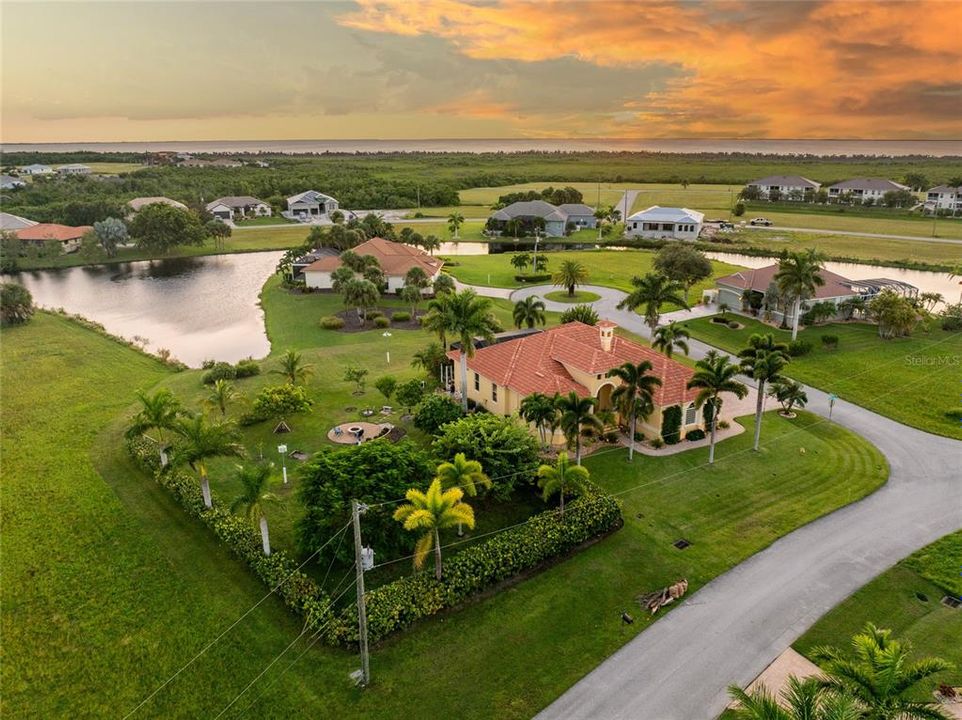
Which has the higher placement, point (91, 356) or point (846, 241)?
point (846, 241)

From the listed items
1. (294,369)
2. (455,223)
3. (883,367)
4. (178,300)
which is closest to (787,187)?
(455,223)

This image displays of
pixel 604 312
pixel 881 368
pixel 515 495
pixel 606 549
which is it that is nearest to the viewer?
pixel 606 549

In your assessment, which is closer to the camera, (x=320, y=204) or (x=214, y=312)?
(x=214, y=312)

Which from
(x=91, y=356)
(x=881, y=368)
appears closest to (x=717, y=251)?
(x=881, y=368)

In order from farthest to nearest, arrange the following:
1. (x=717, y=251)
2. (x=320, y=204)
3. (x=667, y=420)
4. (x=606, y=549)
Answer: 1. (x=320, y=204)
2. (x=717, y=251)
3. (x=667, y=420)
4. (x=606, y=549)

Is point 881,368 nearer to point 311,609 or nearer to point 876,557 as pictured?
point 876,557

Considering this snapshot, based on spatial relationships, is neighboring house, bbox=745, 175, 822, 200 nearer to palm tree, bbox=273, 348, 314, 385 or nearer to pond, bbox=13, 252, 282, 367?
pond, bbox=13, 252, 282, 367

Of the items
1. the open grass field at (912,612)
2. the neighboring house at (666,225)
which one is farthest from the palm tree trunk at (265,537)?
the neighboring house at (666,225)

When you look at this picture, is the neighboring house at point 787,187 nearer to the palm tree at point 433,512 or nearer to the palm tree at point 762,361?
the palm tree at point 762,361
